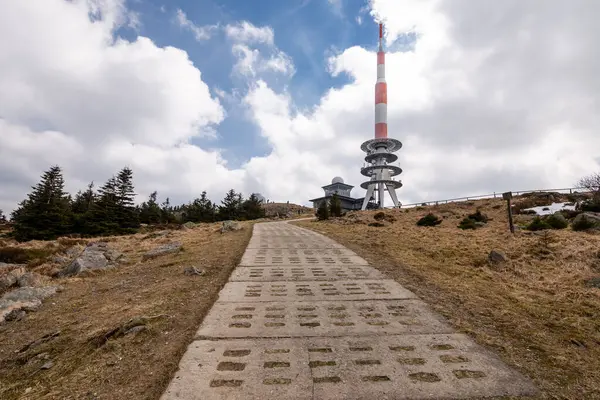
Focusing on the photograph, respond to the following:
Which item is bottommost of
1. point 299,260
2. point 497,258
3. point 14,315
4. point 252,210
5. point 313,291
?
point 14,315

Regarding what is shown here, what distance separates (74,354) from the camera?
17.0 ft

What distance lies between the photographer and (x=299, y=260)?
1234 centimetres

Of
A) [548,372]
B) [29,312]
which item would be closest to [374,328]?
[548,372]

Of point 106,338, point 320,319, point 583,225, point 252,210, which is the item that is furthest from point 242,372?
point 252,210

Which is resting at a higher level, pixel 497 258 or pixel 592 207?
pixel 592 207

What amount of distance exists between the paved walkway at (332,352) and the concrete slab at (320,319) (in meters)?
0.02

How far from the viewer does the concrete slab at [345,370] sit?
3.92m

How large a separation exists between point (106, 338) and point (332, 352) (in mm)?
3932

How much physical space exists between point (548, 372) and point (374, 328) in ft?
8.33

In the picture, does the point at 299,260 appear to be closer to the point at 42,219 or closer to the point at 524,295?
the point at 524,295

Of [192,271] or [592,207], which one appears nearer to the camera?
[192,271]

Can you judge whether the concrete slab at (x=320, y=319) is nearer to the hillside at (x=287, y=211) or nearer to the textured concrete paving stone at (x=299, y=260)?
the textured concrete paving stone at (x=299, y=260)

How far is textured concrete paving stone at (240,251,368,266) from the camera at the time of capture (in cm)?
1166

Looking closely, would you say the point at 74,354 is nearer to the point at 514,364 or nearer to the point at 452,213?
the point at 514,364
